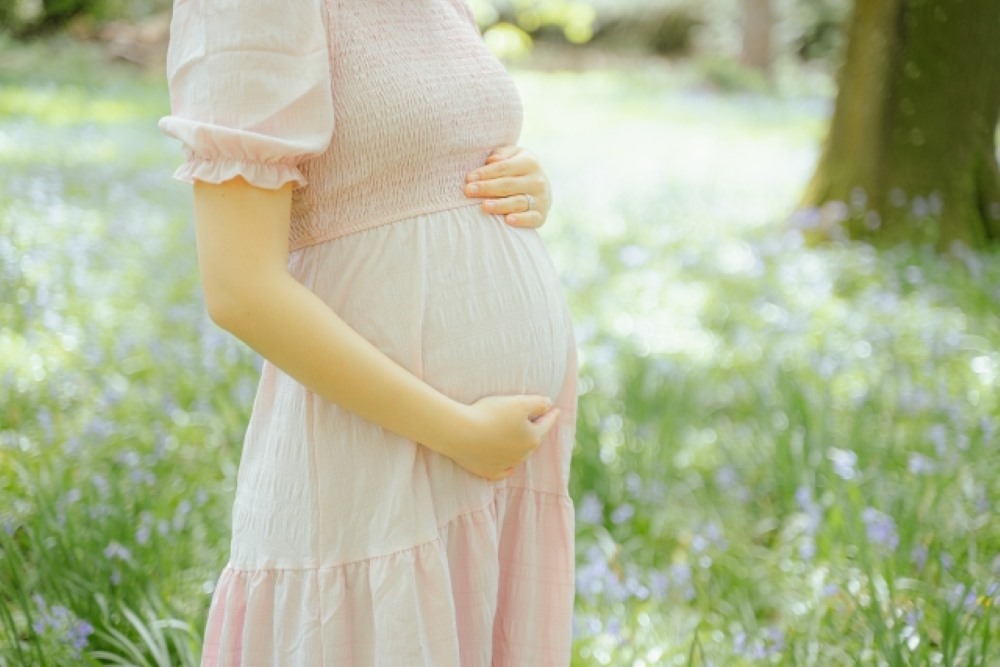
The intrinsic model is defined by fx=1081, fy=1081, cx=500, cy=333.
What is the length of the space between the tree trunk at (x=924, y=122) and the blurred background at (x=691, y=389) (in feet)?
0.04

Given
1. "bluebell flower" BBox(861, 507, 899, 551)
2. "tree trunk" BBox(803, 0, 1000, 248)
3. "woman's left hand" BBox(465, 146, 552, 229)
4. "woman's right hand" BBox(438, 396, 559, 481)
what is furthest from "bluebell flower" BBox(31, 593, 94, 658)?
"tree trunk" BBox(803, 0, 1000, 248)

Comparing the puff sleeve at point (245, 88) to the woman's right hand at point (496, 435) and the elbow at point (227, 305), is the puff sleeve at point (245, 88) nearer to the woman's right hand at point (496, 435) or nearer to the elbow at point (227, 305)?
the elbow at point (227, 305)

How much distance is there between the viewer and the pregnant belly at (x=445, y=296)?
50.9 inches

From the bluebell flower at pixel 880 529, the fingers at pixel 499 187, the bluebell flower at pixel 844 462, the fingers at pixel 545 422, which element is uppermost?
the fingers at pixel 499 187

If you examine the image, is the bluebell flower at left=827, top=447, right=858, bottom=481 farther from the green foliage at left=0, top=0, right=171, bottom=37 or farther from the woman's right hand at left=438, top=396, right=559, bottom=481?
the green foliage at left=0, top=0, right=171, bottom=37

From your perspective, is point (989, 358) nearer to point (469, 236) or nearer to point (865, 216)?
point (865, 216)

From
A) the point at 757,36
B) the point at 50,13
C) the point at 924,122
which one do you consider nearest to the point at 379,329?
the point at 924,122

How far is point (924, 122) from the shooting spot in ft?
Result: 17.0

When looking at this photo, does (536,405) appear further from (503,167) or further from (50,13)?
(50,13)

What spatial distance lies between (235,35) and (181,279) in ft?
12.0

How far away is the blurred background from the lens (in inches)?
87.6

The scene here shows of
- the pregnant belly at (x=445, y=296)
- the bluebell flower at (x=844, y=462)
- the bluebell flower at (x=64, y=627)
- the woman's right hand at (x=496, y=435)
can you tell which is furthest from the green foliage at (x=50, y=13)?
the woman's right hand at (x=496, y=435)

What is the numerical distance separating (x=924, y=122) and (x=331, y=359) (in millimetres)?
Answer: 4679

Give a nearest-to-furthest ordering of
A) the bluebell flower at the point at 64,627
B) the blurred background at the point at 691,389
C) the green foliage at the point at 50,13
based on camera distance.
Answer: the bluebell flower at the point at 64,627 → the blurred background at the point at 691,389 → the green foliage at the point at 50,13
